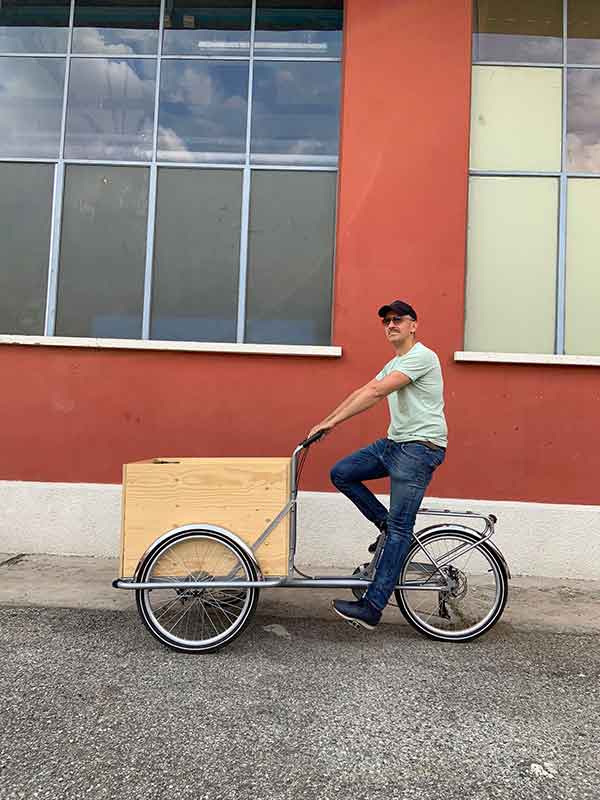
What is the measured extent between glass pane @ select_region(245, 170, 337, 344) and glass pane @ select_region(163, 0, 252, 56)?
141 cm

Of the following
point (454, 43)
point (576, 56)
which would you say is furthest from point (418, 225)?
point (576, 56)

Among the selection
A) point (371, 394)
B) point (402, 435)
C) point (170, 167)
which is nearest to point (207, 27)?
point (170, 167)

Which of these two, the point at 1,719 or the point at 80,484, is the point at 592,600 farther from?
the point at 80,484

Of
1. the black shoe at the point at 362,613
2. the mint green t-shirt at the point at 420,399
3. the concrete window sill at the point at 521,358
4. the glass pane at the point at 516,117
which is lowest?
the black shoe at the point at 362,613

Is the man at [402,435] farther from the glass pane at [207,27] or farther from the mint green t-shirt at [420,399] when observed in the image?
the glass pane at [207,27]

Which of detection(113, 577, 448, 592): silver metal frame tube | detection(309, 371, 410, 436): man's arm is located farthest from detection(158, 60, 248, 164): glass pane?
detection(113, 577, 448, 592): silver metal frame tube

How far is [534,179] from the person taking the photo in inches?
236

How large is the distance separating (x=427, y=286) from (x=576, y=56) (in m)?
2.81

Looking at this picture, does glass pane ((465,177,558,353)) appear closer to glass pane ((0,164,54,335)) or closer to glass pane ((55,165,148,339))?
glass pane ((55,165,148,339))

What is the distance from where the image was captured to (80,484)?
5.86m

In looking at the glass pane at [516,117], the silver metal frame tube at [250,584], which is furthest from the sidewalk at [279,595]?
the glass pane at [516,117]

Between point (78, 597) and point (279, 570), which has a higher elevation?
point (279, 570)

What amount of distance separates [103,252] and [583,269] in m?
4.78

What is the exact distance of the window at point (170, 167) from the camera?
611 cm
